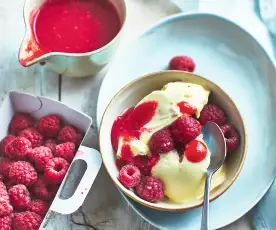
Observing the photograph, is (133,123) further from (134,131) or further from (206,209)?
(206,209)

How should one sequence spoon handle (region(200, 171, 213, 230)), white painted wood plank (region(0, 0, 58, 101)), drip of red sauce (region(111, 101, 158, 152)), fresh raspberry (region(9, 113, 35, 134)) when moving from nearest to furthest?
spoon handle (region(200, 171, 213, 230)) → drip of red sauce (region(111, 101, 158, 152)) → fresh raspberry (region(9, 113, 35, 134)) → white painted wood plank (region(0, 0, 58, 101))

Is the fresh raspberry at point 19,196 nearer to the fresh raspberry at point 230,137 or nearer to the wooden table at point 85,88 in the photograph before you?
the wooden table at point 85,88

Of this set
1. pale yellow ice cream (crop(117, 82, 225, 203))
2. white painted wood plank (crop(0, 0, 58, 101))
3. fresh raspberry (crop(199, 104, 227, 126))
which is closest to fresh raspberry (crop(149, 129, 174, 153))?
pale yellow ice cream (crop(117, 82, 225, 203))

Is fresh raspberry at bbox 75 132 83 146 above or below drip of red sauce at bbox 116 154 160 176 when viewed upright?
below

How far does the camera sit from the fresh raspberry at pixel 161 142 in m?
1.27

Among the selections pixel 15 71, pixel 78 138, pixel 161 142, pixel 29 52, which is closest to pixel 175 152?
pixel 161 142

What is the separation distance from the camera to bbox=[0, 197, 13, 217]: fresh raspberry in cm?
Result: 129

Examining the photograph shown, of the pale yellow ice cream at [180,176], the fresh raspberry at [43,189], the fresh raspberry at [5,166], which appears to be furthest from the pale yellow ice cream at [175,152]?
the fresh raspberry at [5,166]

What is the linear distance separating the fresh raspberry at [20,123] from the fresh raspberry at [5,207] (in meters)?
0.23

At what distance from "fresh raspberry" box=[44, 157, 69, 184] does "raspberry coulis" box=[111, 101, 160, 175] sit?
0.48 feet

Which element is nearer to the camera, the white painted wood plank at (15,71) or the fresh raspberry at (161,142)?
the fresh raspberry at (161,142)

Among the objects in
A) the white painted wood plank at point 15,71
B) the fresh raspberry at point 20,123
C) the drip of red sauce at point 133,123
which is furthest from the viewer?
the white painted wood plank at point 15,71

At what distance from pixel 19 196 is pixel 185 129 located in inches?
18.8

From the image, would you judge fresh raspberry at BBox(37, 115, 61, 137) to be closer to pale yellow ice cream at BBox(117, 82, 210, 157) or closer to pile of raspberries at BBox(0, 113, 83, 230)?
pile of raspberries at BBox(0, 113, 83, 230)
